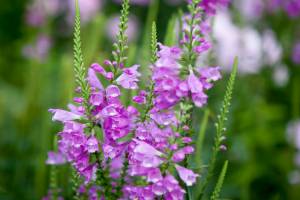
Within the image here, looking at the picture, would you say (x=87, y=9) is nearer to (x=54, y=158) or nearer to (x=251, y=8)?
(x=251, y=8)

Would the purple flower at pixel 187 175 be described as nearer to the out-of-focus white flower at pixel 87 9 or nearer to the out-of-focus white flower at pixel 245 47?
the out-of-focus white flower at pixel 245 47

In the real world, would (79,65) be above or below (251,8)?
below

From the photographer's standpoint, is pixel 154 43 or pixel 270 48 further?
pixel 270 48

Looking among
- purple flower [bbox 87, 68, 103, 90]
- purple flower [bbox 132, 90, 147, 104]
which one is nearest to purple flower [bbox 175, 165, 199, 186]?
purple flower [bbox 132, 90, 147, 104]

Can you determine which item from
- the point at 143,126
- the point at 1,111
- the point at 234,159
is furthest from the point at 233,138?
the point at 143,126

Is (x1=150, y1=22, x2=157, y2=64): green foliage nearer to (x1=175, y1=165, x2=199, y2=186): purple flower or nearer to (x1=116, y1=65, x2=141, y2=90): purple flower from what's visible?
(x1=116, y1=65, x2=141, y2=90): purple flower

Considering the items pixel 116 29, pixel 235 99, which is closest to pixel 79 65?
pixel 235 99

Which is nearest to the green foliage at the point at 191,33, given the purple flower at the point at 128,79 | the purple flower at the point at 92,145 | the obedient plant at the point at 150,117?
the obedient plant at the point at 150,117

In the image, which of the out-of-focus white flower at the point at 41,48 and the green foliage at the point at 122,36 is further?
the out-of-focus white flower at the point at 41,48

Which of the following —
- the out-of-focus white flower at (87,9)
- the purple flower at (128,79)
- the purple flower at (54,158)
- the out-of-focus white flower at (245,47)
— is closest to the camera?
the purple flower at (128,79)
